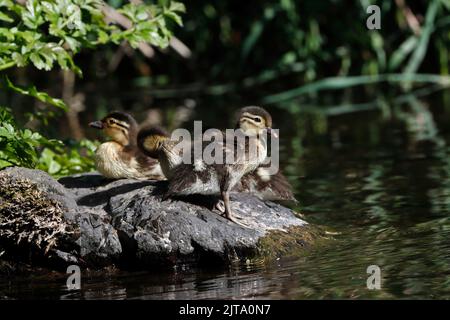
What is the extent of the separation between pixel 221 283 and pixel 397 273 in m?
1.02

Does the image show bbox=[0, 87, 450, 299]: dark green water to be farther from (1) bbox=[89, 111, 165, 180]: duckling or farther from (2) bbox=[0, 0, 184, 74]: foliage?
(2) bbox=[0, 0, 184, 74]: foliage

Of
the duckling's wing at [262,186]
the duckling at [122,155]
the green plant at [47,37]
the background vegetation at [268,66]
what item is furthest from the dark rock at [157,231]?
the background vegetation at [268,66]

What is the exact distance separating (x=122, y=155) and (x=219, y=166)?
1.23 metres

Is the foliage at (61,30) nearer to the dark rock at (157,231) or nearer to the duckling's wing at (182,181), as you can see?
the dark rock at (157,231)

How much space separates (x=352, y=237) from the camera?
6.71 meters

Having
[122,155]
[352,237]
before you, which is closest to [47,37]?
[122,155]

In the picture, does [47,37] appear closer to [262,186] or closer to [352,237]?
[262,186]

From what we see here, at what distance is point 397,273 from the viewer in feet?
18.6

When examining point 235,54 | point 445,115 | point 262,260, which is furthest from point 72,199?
point 235,54

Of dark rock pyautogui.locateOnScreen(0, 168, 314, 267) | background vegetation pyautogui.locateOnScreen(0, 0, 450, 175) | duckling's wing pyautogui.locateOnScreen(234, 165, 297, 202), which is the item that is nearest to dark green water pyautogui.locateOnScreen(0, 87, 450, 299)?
dark rock pyautogui.locateOnScreen(0, 168, 314, 267)

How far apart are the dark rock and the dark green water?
5.3 inches

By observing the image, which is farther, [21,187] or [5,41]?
[5,41]

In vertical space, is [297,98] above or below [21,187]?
above

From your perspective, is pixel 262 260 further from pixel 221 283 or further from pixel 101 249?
pixel 101 249
